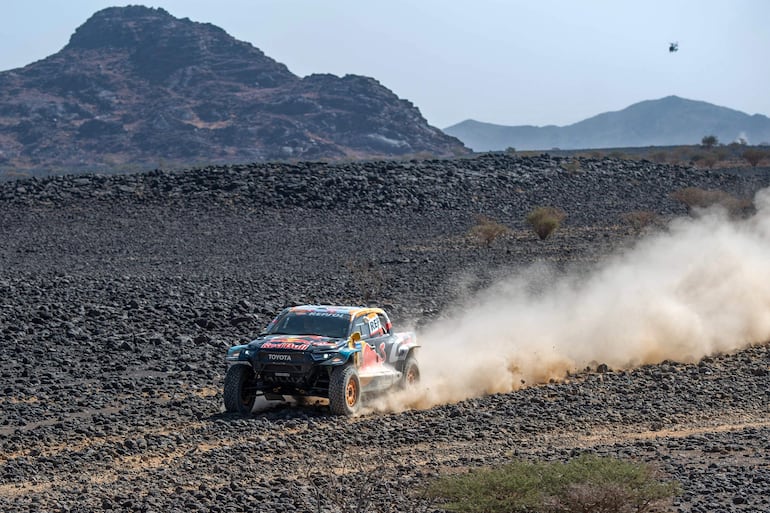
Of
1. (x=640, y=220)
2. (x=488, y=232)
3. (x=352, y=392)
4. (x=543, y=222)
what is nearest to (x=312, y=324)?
(x=352, y=392)

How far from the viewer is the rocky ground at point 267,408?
1152 centimetres

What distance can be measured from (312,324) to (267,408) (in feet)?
4.62

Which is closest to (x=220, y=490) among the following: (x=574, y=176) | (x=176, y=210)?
(x=176, y=210)

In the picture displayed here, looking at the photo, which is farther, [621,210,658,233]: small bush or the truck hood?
[621,210,658,233]: small bush

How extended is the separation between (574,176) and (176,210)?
2583 centimetres

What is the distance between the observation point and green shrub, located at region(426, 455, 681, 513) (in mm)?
9156

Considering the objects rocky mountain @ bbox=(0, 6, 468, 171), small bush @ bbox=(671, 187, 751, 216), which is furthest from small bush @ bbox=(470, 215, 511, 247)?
rocky mountain @ bbox=(0, 6, 468, 171)

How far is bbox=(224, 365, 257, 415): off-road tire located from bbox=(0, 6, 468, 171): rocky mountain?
12227cm

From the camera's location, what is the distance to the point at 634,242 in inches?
1694

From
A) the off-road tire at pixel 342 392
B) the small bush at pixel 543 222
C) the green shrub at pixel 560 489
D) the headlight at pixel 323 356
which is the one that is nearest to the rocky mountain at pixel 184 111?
the small bush at pixel 543 222

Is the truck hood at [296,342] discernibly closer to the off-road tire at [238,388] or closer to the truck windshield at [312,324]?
the truck windshield at [312,324]

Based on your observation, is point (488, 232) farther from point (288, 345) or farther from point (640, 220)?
point (288, 345)

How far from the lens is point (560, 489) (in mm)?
9570

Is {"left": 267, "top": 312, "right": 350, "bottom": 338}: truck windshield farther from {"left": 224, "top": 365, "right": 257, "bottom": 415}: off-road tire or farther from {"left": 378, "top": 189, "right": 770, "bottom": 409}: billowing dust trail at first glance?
{"left": 378, "top": 189, "right": 770, "bottom": 409}: billowing dust trail
